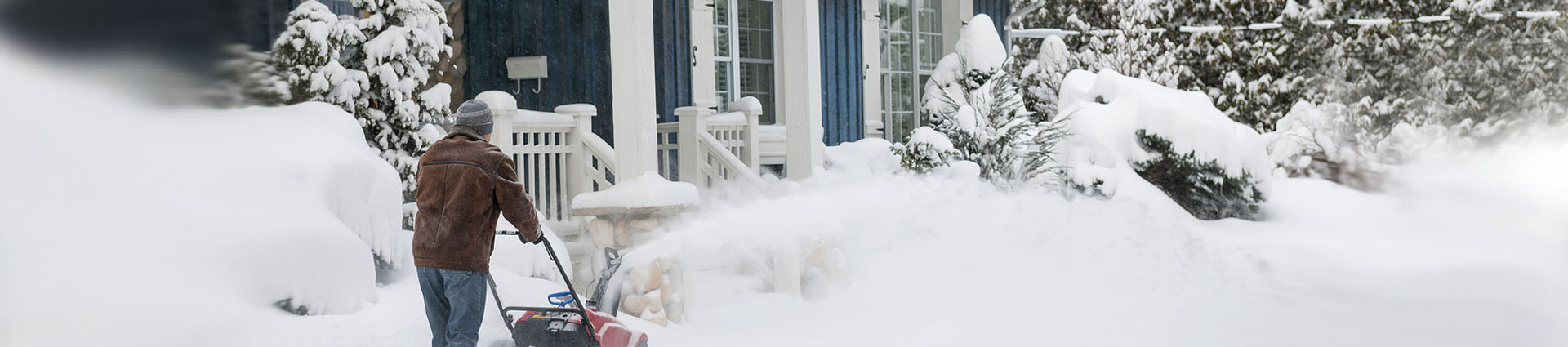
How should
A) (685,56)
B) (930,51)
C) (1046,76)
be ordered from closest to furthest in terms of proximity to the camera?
(685,56) < (930,51) < (1046,76)

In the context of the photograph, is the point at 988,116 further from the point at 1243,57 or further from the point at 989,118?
the point at 1243,57

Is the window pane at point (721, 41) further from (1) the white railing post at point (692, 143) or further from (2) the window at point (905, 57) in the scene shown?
(2) the window at point (905, 57)

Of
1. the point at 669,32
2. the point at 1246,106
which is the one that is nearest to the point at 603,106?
the point at 669,32

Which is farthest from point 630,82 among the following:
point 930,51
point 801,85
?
point 930,51

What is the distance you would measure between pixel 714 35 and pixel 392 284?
615cm

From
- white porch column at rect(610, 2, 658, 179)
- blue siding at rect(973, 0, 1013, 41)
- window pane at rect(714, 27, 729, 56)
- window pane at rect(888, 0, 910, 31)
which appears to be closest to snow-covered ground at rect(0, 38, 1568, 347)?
white porch column at rect(610, 2, 658, 179)

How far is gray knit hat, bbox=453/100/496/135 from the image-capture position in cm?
446

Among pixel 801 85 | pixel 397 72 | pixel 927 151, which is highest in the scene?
pixel 397 72

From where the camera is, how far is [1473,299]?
33.8 feet

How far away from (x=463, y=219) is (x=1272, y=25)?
12543 mm

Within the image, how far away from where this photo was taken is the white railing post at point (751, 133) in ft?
34.7

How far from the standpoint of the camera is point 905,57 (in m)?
13.7

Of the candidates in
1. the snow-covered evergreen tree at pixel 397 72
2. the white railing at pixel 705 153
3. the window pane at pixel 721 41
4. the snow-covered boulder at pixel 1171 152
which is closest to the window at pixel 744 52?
the window pane at pixel 721 41

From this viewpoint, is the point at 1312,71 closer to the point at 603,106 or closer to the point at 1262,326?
the point at 1262,326
